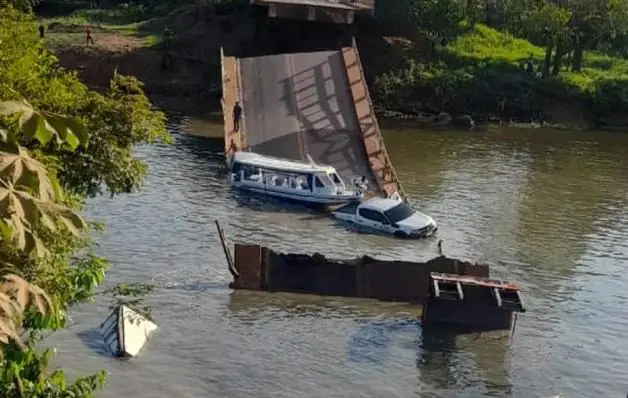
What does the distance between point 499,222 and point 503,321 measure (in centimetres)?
1625

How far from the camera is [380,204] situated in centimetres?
4522

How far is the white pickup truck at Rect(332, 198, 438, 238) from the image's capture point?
144 feet

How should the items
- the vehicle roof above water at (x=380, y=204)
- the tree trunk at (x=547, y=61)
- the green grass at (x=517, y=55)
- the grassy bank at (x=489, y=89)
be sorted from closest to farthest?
the vehicle roof above water at (x=380, y=204) → the grassy bank at (x=489, y=89) → the tree trunk at (x=547, y=61) → the green grass at (x=517, y=55)

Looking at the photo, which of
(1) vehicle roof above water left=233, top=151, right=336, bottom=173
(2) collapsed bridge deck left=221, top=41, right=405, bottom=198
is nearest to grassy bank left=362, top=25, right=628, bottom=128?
(2) collapsed bridge deck left=221, top=41, right=405, bottom=198

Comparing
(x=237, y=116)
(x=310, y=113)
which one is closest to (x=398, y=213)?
(x=237, y=116)

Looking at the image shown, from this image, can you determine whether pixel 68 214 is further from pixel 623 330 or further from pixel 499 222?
pixel 499 222

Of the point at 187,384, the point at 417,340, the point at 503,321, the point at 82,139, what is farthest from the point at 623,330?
the point at 82,139

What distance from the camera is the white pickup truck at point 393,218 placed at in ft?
144

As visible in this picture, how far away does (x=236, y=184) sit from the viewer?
50.9m

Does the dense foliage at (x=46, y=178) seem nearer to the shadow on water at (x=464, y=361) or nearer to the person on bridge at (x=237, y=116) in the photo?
Answer: the shadow on water at (x=464, y=361)

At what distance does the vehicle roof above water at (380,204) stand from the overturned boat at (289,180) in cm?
221

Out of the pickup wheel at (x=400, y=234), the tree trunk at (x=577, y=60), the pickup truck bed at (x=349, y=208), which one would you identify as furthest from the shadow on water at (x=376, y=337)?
the tree trunk at (x=577, y=60)

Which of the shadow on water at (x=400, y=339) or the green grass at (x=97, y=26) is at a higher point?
the green grass at (x=97, y=26)

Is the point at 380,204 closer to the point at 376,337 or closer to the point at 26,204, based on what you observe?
the point at 376,337
